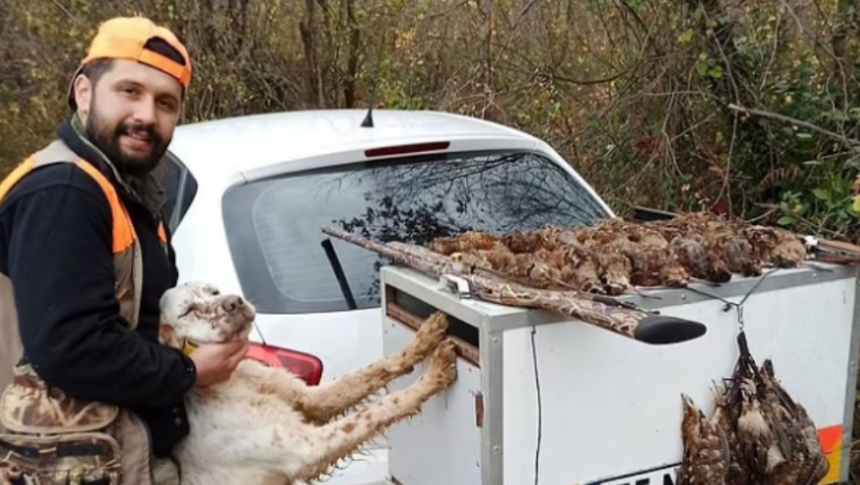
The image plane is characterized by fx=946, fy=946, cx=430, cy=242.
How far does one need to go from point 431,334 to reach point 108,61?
1.14m

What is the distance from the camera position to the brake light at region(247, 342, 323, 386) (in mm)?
3113

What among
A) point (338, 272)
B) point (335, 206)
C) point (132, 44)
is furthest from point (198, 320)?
point (335, 206)

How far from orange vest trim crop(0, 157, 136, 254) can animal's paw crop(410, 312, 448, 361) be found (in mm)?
861

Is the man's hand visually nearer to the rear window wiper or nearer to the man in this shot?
the man

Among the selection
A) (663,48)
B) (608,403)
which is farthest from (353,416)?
(663,48)

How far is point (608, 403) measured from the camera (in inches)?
101

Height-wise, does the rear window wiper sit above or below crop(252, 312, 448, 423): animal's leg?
above

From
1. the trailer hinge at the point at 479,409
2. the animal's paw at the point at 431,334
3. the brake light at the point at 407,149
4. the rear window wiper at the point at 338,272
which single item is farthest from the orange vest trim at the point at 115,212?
the brake light at the point at 407,149

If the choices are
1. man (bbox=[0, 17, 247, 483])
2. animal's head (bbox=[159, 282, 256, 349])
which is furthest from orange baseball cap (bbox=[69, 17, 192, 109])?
animal's head (bbox=[159, 282, 256, 349])

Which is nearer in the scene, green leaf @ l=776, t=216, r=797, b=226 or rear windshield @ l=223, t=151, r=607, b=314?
rear windshield @ l=223, t=151, r=607, b=314

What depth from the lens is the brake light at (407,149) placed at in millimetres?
3732

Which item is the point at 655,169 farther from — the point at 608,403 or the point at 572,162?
the point at 608,403

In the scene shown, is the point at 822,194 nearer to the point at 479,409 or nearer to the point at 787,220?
the point at 787,220

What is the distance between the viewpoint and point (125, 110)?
7.99 feet
